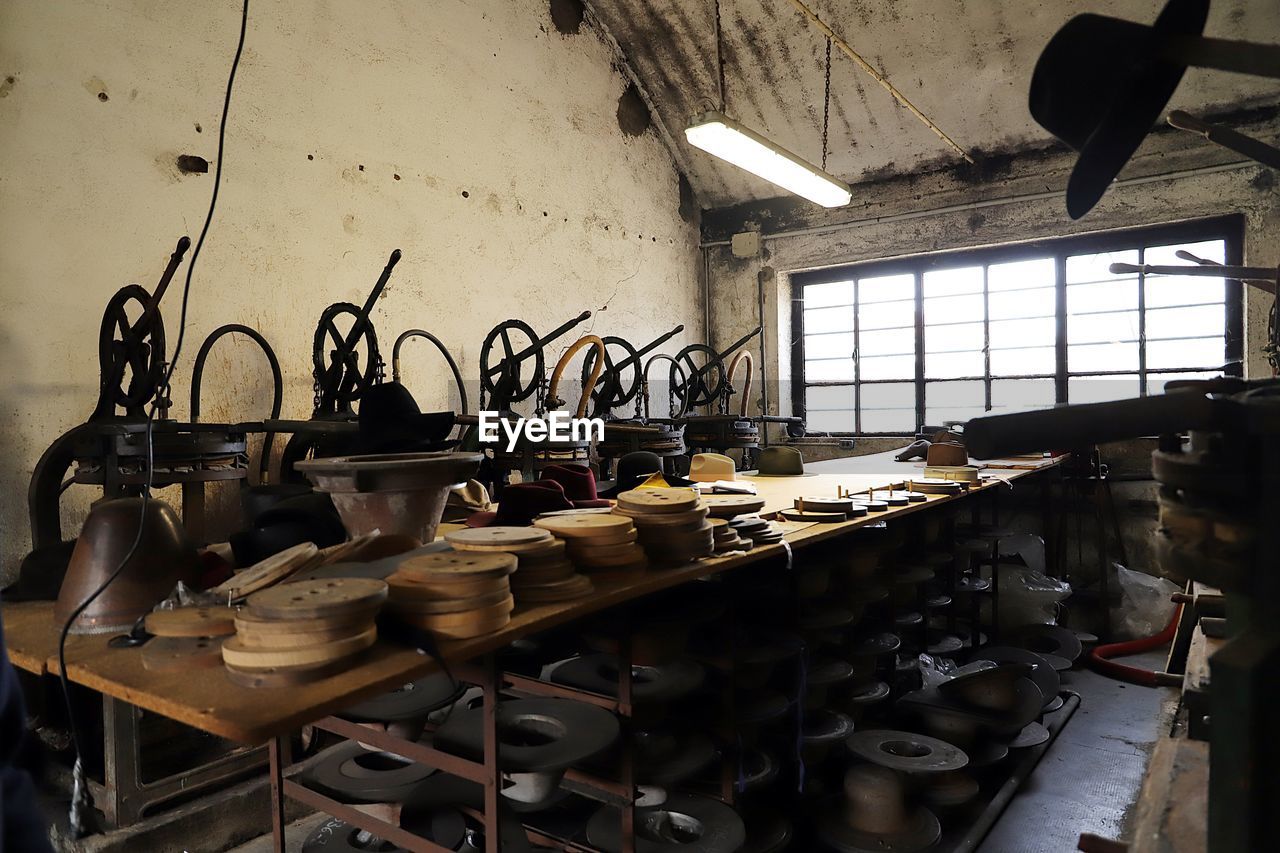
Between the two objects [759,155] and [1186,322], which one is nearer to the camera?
[759,155]

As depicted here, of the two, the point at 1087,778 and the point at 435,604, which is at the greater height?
the point at 435,604

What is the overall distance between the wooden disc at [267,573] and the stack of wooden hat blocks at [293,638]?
0.60 feet

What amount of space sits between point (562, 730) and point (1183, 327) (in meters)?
6.40

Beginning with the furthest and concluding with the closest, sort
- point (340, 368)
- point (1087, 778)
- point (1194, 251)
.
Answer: point (1194, 251), point (340, 368), point (1087, 778)

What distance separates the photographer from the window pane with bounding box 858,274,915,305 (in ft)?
24.5

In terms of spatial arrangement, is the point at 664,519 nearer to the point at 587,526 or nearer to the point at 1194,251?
the point at 587,526

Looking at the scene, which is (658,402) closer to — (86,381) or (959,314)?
(959,314)

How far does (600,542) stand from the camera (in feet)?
5.48

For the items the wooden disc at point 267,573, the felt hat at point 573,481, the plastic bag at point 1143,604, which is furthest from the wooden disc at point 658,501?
the plastic bag at point 1143,604

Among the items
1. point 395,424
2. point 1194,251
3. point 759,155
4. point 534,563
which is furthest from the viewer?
point 1194,251

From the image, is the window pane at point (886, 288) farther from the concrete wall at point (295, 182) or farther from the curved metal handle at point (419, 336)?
the curved metal handle at point (419, 336)

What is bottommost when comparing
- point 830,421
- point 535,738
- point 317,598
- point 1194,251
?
point 535,738

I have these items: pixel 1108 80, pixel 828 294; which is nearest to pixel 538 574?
pixel 1108 80

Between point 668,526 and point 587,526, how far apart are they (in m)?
0.24
